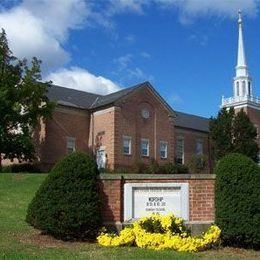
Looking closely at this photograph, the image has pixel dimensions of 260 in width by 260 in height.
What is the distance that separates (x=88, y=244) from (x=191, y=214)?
122 inches

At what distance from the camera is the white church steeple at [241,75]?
80.2 meters

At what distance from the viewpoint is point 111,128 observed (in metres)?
52.6

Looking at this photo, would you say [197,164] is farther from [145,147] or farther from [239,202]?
[239,202]

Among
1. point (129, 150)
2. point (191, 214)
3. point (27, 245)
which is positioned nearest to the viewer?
point (27, 245)

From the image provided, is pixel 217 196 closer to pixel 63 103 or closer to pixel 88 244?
pixel 88 244

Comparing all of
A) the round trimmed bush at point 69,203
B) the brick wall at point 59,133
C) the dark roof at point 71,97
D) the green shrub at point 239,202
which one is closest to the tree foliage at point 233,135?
the dark roof at point 71,97

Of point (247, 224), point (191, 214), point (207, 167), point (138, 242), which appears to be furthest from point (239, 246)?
point (207, 167)

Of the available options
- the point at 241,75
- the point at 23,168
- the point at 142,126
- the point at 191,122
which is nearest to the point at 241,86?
the point at 241,75

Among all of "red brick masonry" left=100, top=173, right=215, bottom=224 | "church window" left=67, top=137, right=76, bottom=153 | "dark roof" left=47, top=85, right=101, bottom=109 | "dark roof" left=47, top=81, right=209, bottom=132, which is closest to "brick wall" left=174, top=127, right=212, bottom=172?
"dark roof" left=47, top=81, right=209, bottom=132

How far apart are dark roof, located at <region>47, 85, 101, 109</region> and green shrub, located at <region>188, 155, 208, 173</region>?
12152mm

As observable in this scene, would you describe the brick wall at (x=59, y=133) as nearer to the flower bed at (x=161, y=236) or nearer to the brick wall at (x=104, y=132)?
the brick wall at (x=104, y=132)

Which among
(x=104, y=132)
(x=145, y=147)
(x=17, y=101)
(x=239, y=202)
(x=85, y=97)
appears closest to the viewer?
(x=239, y=202)

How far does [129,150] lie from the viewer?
53.7 metres

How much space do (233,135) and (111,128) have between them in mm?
14729
